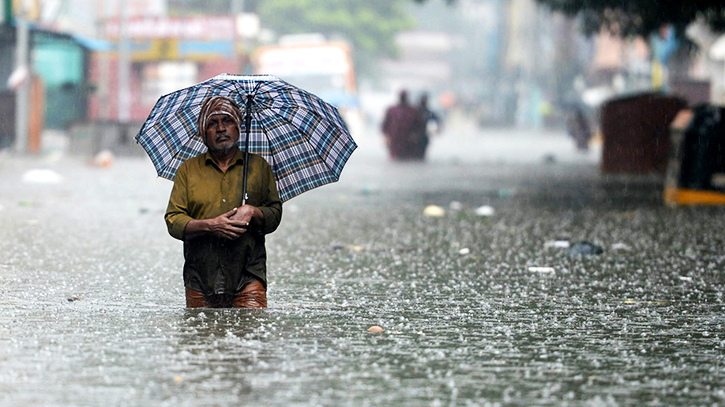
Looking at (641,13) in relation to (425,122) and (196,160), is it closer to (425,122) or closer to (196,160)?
(425,122)

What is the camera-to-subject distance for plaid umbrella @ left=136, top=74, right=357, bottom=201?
22.1 feet

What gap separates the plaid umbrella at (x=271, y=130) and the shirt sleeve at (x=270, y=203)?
19 cm

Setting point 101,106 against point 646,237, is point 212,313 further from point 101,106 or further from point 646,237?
point 101,106

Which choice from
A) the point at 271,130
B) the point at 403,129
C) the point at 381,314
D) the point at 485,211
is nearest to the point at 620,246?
the point at 485,211

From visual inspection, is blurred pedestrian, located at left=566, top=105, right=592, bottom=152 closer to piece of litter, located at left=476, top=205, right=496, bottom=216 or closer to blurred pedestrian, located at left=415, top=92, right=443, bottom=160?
blurred pedestrian, located at left=415, top=92, right=443, bottom=160

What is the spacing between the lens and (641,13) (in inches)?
763

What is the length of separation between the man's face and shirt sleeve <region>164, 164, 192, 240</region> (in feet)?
0.66

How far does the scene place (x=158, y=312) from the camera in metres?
7.03

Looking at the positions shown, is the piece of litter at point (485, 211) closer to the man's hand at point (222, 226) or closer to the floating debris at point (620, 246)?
the floating debris at point (620, 246)

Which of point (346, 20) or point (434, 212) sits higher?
point (346, 20)

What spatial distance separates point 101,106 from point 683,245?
24.9 meters

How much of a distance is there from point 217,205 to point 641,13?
1398 centimetres

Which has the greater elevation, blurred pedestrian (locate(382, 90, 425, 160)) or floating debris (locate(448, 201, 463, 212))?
blurred pedestrian (locate(382, 90, 425, 160))

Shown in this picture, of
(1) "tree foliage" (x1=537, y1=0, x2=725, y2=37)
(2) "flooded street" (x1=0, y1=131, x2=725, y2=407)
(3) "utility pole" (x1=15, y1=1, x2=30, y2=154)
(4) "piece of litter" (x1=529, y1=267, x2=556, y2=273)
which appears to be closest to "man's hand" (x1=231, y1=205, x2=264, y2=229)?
(2) "flooded street" (x1=0, y1=131, x2=725, y2=407)
